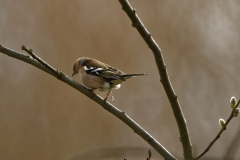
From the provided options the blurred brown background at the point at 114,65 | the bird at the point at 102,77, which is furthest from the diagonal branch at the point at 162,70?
the blurred brown background at the point at 114,65

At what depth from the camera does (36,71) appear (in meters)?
2.83

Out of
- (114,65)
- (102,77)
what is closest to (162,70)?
(102,77)

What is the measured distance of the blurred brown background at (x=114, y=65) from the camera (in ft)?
8.88

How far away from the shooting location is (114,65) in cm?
287

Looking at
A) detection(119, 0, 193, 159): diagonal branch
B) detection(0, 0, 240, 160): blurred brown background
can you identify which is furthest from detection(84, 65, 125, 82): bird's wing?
detection(0, 0, 240, 160): blurred brown background

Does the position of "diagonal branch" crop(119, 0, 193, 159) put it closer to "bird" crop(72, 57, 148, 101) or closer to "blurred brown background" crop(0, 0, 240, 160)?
"bird" crop(72, 57, 148, 101)

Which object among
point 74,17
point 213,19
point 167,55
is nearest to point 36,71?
point 74,17

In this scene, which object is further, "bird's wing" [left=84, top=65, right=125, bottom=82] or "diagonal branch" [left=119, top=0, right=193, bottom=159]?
"bird's wing" [left=84, top=65, right=125, bottom=82]

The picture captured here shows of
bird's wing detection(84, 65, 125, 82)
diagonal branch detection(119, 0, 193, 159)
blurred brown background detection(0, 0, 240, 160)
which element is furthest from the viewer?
blurred brown background detection(0, 0, 240, 160)

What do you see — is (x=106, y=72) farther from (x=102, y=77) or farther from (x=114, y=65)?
(x=114, y=65)

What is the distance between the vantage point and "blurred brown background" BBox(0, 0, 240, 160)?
8.88ft

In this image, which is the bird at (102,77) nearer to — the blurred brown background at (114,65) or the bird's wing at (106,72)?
the bird's wing at (106,72)

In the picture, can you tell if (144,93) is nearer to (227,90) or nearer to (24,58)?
(227,90)

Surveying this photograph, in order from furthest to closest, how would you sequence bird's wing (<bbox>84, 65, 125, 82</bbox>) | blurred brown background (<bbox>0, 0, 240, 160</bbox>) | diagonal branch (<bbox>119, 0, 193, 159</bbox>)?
blurred brown background (<bbox>0, 0, 240, 160</bbox>)
bird's wing (<bbox>84, 65, 125, 82</bbox>)
diagonal branch (<bbox>119, 0, 193, 159</bbox>)
